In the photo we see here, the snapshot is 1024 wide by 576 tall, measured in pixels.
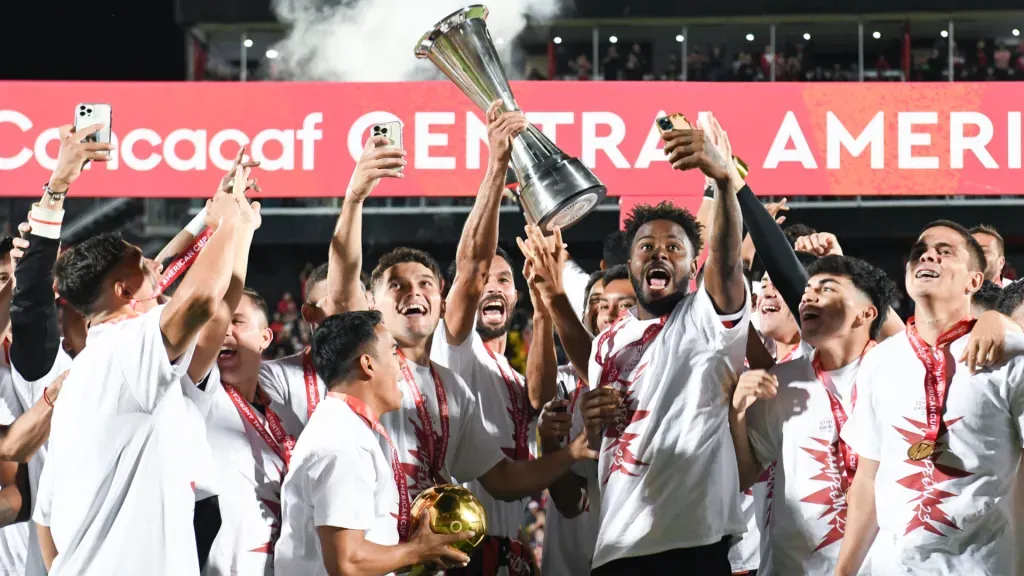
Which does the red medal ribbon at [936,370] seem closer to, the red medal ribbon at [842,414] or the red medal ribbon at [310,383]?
the red medal ribbon at [842,414]

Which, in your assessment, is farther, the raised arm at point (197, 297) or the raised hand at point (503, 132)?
the raised hand at point (503, 132)

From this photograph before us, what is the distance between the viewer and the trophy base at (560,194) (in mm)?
3943

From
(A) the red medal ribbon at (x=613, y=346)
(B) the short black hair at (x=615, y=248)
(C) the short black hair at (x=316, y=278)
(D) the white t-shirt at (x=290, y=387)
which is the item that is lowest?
(D) the white t-shirt at (x=290, y=387)

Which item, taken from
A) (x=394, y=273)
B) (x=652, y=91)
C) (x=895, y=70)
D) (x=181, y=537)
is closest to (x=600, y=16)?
(x=895, y=70)

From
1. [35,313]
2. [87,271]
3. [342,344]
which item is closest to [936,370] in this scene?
[342,344]

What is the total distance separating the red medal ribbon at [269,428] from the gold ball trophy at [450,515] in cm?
73

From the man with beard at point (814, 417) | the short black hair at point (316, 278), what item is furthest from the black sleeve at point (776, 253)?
the short black hair at point (316, 278)

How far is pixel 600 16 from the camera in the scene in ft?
71.8

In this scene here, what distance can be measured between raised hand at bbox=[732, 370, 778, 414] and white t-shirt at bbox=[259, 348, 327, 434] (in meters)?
1.53

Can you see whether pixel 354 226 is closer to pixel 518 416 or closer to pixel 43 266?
pixel 518 416

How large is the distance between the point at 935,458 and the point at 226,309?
7.33 ft

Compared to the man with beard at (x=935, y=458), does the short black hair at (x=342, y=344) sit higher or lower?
higher

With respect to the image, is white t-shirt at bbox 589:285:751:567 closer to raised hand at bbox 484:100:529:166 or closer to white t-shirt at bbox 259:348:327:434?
raised hand at bbox 484:100:529:166

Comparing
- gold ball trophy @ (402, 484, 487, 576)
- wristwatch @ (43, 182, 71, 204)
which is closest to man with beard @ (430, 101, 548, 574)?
gold ball trophy @ (402, 484, 487, 576)
